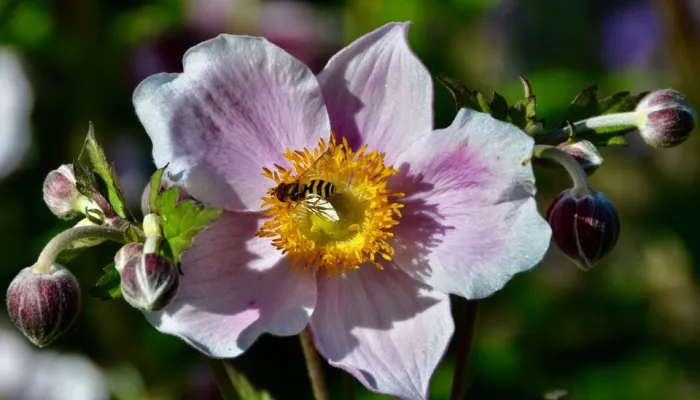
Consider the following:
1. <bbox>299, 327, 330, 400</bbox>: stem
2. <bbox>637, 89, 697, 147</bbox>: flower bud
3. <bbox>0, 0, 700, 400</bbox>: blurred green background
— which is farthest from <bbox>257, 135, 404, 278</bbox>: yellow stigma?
<bbox>0, 0, 700, 400</bbox>: blurred green background

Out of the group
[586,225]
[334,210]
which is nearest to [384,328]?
[334,210]

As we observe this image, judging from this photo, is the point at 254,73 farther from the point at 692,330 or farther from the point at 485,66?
the point at 485,66

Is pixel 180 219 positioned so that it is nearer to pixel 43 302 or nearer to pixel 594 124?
pixel 43 302

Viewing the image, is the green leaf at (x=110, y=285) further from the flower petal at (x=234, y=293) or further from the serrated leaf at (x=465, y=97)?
the serrated leaf at (x=465, y=97)

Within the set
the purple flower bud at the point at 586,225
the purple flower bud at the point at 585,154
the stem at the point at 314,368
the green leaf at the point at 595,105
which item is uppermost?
the purple flower bud at the point at 585,154

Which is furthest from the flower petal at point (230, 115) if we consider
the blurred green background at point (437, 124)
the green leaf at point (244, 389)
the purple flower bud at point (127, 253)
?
the blurred green background at point (437, 124)

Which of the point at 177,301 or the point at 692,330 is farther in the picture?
the point at 692,330

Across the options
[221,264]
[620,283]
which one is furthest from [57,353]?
[620,283]
